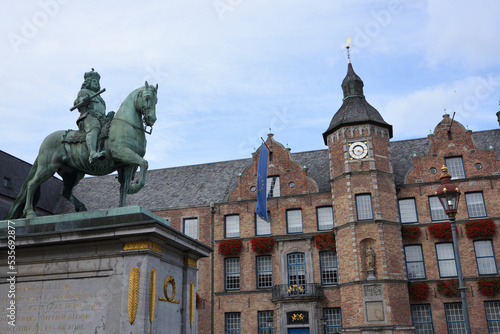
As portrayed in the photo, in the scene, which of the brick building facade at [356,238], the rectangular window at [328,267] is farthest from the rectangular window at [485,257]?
the rectangular window at [328,267]

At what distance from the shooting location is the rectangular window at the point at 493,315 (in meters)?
25.4

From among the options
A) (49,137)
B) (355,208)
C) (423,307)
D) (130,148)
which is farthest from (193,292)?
(423,307)

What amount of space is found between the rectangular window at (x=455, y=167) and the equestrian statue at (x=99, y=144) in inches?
951

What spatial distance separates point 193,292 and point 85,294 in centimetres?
208

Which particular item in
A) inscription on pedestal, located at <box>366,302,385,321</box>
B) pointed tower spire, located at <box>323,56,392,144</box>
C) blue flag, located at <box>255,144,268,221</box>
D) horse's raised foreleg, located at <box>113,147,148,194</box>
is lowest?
inscription on pedestal, located at <box>366,302,385,321</box>

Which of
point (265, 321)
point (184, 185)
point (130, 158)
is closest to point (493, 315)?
point (265, 321)

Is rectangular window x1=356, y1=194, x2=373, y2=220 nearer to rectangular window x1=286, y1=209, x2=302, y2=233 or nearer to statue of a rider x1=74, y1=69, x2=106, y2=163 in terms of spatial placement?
Result: rectangular window x1=286, y1=209, x2=302, y2=233

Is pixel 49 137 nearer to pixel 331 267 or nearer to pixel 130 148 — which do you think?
pixel 130 148

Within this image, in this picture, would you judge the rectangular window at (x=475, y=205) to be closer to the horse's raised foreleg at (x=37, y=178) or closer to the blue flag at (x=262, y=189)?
the blue flag at (x=262, y=189)

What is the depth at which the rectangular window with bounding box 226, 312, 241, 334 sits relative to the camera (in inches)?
1141

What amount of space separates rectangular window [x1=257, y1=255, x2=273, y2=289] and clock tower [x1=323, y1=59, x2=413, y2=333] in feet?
14.8

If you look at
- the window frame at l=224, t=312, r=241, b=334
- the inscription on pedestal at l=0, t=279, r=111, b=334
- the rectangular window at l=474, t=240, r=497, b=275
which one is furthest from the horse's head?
the rectangular window at l=474, t=240, r=497, b=275

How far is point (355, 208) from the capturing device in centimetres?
2761

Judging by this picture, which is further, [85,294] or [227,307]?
[227,307]
